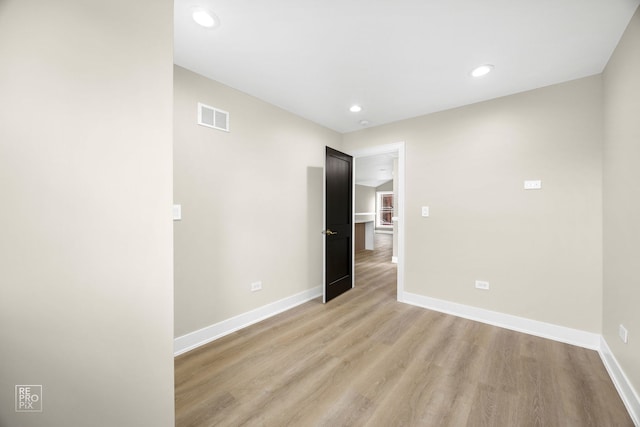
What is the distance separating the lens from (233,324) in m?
2.49

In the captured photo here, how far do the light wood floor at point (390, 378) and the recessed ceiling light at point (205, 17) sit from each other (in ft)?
8.51

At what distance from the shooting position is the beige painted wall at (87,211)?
77 cm

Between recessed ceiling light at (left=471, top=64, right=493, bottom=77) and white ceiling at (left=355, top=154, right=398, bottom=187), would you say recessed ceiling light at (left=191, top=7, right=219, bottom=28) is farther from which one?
white ceiling at (left=355, top=154, right=398, bottom=187)

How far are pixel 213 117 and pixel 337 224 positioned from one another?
2.14 meters

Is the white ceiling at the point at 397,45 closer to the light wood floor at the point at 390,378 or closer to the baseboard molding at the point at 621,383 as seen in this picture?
the baseboard molding at the point at 621,383

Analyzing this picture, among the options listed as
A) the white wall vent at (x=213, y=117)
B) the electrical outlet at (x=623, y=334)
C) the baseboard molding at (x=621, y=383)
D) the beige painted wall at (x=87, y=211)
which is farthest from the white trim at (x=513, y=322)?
the white wall vent at (x=213, y=117)

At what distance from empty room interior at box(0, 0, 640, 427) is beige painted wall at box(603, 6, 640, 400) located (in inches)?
1.0

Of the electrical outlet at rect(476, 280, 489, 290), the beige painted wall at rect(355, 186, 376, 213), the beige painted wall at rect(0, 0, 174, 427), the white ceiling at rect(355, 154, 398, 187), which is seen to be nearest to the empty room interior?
the beige painted wall at rect(0, 0, 174, 427)

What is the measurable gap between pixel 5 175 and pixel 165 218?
473mm

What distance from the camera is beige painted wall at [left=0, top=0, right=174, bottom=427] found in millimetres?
772

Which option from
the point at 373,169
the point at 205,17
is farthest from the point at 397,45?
the point at 373,169

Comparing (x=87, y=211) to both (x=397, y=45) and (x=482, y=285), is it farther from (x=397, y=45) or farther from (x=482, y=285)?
(x=482, y=285)

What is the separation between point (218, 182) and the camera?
2381 millimetres

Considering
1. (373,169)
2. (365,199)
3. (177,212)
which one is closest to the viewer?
(177,212)
